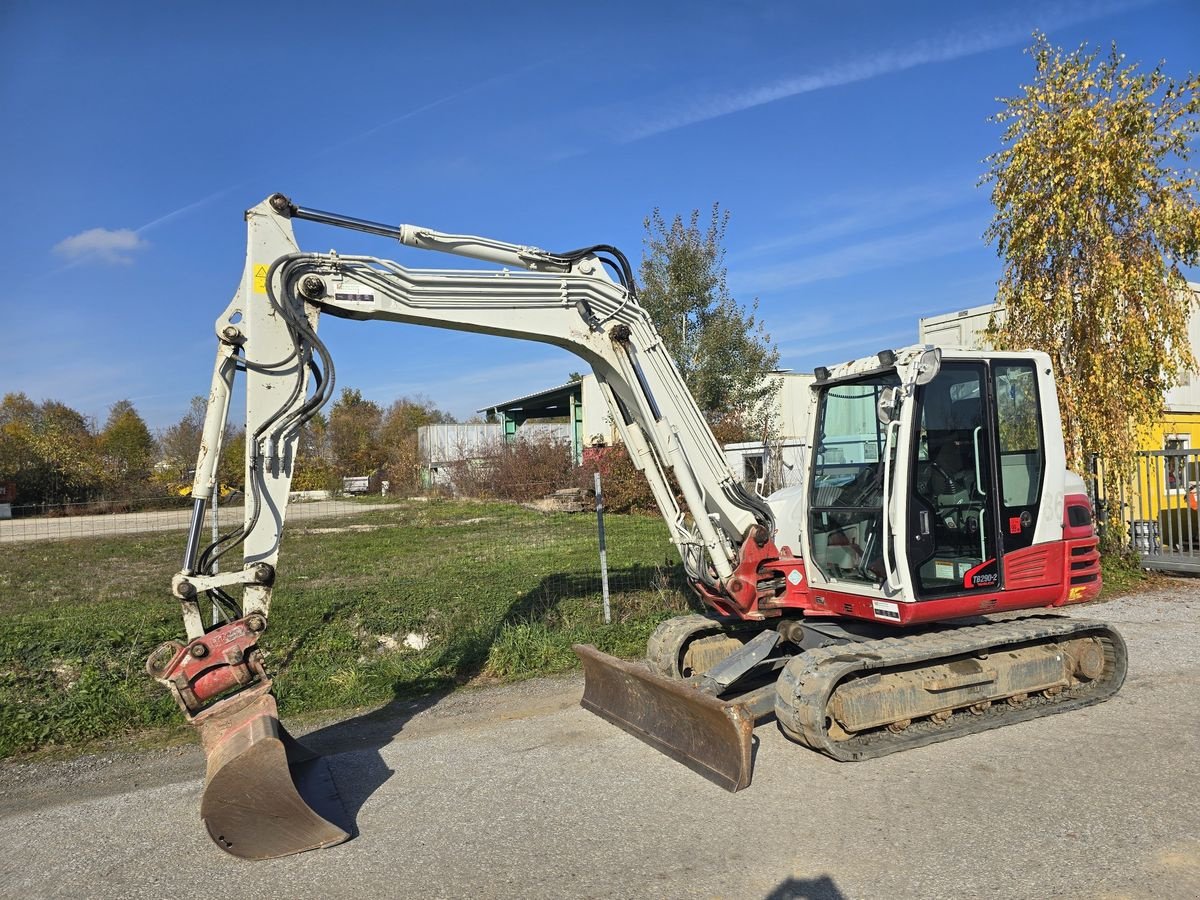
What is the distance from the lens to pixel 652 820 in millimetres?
4746

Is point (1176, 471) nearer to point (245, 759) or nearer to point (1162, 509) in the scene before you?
point (1162, 509)

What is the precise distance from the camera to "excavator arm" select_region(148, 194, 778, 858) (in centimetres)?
460

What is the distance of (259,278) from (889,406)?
4134mm

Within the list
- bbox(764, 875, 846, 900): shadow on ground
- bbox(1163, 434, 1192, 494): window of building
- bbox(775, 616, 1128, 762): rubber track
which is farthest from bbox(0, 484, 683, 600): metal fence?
bbox(1163, 434, 1192, 494): window of building

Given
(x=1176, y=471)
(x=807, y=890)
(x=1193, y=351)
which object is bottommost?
(x=807, y=890)

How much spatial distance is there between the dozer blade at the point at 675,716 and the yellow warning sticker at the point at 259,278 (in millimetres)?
3500

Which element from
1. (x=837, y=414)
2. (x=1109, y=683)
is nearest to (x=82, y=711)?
(x=837, y=414)

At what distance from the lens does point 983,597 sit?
6.27 m

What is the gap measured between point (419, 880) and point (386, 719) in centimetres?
288

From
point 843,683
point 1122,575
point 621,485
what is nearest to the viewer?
point 843,683

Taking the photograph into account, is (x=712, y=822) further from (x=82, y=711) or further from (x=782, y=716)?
(x=82, y=711)

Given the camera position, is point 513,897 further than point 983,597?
No

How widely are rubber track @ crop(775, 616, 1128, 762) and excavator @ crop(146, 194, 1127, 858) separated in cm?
2

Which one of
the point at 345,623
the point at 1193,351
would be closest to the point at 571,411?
the point at 1193,351
